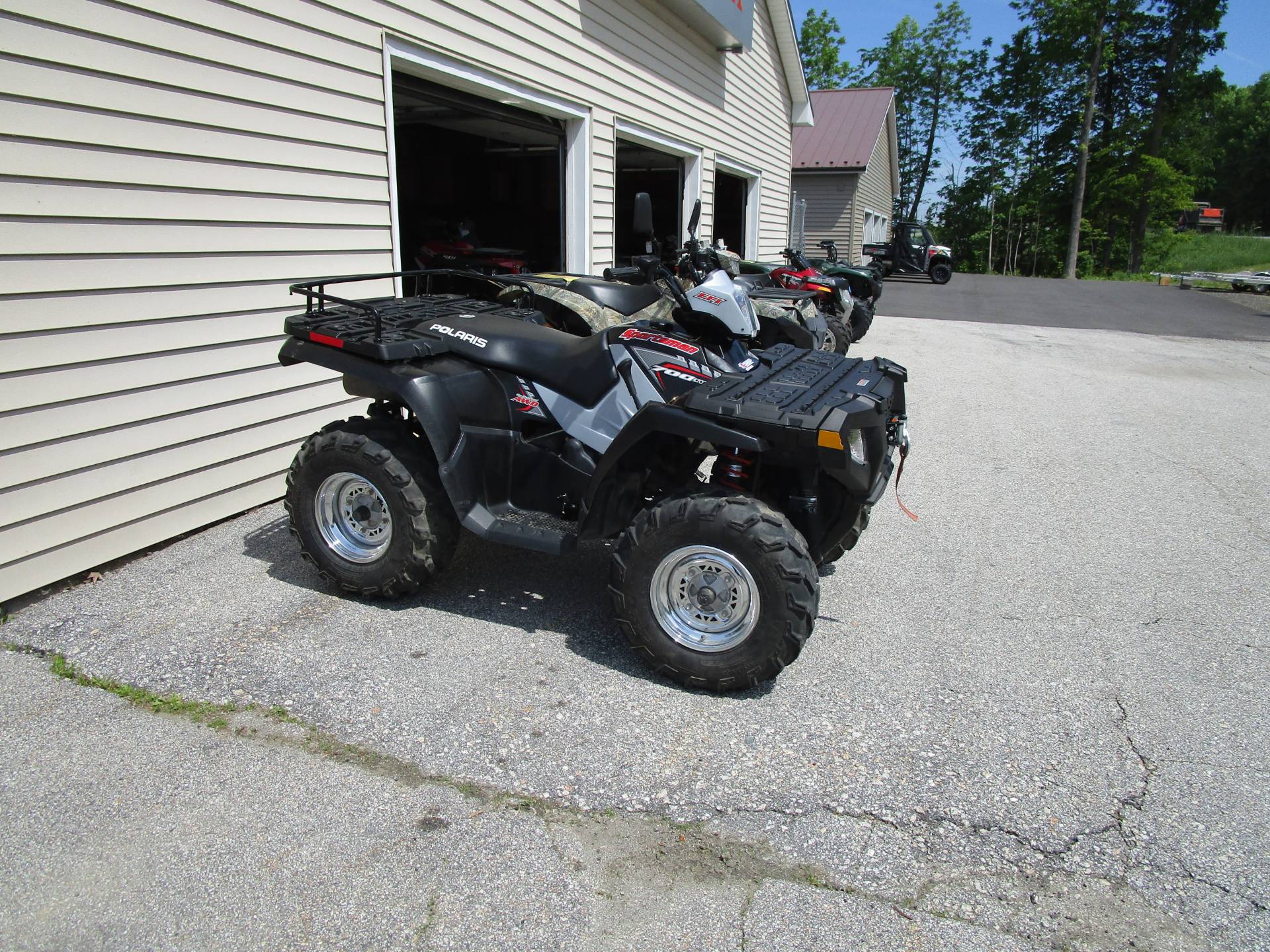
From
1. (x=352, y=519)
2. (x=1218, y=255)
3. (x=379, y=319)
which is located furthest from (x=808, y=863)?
(x=1218, y=255)

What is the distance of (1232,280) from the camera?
2506 cm

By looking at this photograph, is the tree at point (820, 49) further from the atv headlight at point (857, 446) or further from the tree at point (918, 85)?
the atv headlight at point (857, 446)

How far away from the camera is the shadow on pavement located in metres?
3.56

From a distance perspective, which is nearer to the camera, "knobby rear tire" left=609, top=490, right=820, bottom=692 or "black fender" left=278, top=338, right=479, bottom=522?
"knobby rear tire" left=609, top=490, right=820, bottom=692

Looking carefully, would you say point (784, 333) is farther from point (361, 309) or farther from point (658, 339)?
point (361, 309)

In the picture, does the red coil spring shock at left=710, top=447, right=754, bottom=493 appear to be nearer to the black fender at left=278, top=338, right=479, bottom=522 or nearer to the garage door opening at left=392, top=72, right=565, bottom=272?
the black fender at left=278, top=338, right=479, bottom=522

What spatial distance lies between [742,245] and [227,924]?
1535cm

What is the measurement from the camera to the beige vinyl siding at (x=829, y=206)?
2830cm

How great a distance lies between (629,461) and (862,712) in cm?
125

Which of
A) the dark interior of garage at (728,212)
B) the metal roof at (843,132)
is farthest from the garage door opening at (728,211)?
the metal roof at (843,132)

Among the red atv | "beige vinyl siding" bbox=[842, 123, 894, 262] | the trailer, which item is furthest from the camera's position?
"beige vinyl siding" bbox=[842, 123, 894, 262]

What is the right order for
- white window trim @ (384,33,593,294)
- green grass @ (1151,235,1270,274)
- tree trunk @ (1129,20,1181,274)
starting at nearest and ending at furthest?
white window trim @ (384,33,593,294) → green grass @ (1151,235,1270,274) → tree trunk @ (1129,20,1181,274)

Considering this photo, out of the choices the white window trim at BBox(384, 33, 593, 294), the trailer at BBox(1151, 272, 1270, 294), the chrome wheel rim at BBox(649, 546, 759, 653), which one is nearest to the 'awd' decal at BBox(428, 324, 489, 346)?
the chrome wheel rim at BBox(649, 546, 759, 653)

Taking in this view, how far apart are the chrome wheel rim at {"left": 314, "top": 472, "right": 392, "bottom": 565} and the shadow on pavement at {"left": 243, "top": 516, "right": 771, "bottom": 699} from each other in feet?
0.76
